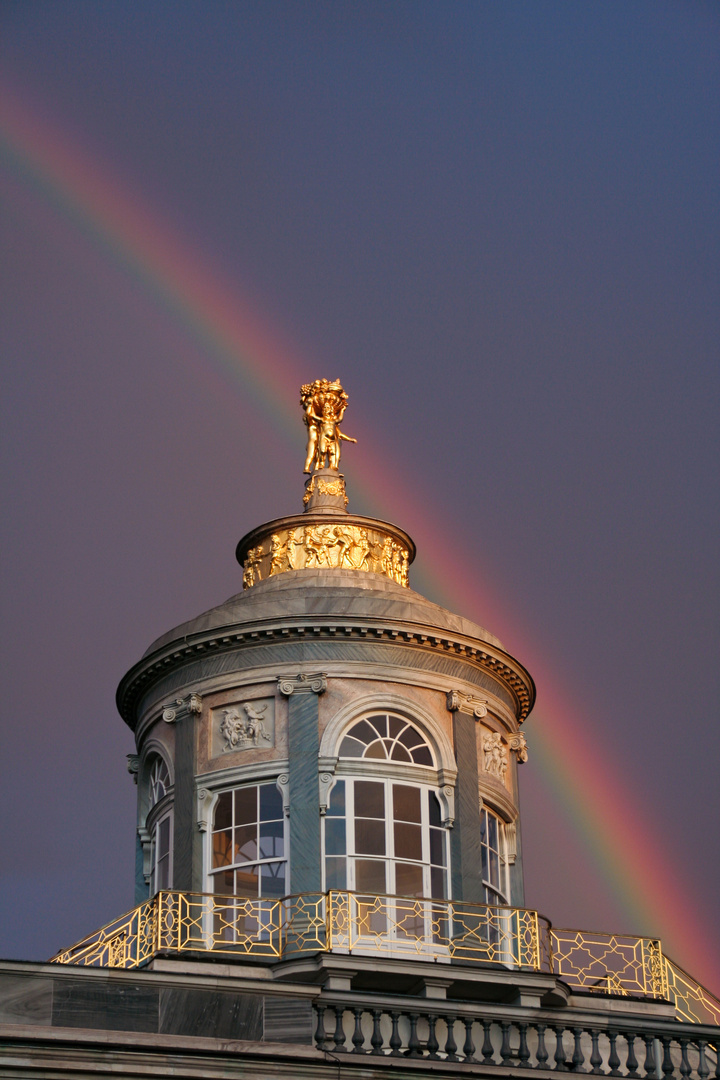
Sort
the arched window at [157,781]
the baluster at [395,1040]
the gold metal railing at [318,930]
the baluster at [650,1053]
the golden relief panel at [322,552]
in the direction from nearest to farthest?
the baluster at [395,1040] → the baluster at [650,1053] → the gold metal railing at [318,930] → the arched window at [157,781] → the golden relief panel at [322,552]

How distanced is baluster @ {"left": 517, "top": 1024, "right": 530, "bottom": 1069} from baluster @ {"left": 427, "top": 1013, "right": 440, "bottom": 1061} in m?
1.46

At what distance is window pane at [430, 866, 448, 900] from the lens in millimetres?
36812

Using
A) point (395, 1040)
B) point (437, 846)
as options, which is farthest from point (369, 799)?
point (395, 1040)

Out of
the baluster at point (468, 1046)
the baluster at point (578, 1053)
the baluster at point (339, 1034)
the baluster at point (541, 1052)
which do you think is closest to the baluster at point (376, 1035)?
the baluster at point (339, 1034)

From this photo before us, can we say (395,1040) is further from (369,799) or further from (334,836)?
(369,799)

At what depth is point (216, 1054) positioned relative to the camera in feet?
90.5

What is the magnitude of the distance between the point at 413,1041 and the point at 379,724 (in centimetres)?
896

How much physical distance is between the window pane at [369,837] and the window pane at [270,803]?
153 centimetres

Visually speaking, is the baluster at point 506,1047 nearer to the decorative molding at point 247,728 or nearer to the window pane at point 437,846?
the window pane at point 437,846

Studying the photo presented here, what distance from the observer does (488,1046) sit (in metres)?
30.7

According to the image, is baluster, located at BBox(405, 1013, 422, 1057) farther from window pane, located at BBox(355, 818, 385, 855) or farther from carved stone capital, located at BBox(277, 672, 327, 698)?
carved stone capital, located at BBox(277, 672, 327, 698)

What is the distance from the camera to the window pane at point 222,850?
121 feet

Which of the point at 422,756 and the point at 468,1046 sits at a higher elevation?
the point at 422,756

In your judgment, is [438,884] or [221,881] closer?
[221,881]
